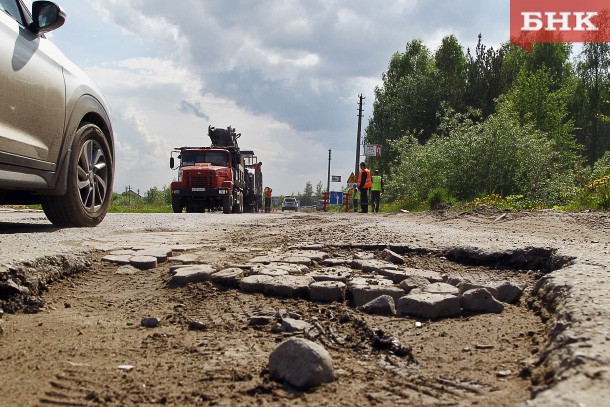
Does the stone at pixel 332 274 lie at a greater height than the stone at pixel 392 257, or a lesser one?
lesser

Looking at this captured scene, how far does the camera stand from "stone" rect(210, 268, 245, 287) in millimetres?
3072

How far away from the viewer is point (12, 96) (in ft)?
12.8

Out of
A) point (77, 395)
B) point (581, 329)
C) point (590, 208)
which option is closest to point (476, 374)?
point (581, 329)

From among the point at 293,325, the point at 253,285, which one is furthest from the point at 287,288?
the point at 293,325

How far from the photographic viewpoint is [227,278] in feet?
10.1

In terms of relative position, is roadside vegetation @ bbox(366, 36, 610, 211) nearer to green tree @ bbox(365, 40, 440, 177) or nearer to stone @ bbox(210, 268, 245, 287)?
green tree @ bbox(365, 40, 440, 177)

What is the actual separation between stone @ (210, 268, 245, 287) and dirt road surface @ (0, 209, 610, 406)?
0.13 feet

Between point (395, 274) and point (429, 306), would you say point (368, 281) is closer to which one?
point (395, 274)

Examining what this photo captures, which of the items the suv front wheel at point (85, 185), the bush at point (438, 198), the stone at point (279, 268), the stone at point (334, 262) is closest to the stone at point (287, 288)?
the stone at point (279, 268)

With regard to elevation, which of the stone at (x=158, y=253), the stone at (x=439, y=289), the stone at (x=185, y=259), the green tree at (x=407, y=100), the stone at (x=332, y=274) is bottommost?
the stone at (x=439, y=289)

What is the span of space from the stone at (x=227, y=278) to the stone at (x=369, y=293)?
2.37 feet

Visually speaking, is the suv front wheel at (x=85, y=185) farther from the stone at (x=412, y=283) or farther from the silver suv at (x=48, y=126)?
the stone at (x=412, y=283)

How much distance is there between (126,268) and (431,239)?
115 inches

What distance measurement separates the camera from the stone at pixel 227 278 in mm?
3072
